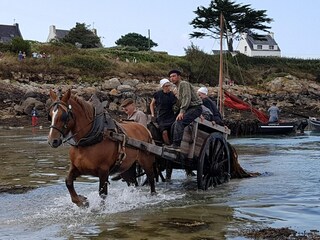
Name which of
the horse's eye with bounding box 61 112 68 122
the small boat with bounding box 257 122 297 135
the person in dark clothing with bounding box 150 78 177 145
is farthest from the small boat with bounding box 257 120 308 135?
the horse's eye with bounding box 61 112 68 122

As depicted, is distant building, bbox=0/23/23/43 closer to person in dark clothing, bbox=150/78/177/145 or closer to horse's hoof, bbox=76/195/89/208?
person in dark clothing, bbox=150/78/177/145

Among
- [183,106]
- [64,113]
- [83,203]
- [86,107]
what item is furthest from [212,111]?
[64,113]

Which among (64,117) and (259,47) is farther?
(259,47)

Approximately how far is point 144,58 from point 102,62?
837 cm

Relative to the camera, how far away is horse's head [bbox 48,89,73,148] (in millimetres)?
8930

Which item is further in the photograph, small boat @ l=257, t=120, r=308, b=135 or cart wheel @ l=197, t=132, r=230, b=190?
small boat @ l=257, t=120, r=308, b=135

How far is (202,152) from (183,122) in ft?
2.81

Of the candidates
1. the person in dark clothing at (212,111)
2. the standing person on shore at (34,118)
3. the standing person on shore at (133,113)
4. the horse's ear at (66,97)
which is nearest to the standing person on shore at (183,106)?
the standing person on shore at (133,113)

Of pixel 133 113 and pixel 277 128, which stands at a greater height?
pixel 133 113

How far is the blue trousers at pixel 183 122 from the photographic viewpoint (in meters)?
11.7

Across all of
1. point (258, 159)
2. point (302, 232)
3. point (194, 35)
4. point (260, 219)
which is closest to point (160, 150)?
point (260, 219)

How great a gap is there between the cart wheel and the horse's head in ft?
12.3

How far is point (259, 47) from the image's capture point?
104m

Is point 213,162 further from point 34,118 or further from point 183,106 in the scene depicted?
point 34,118
